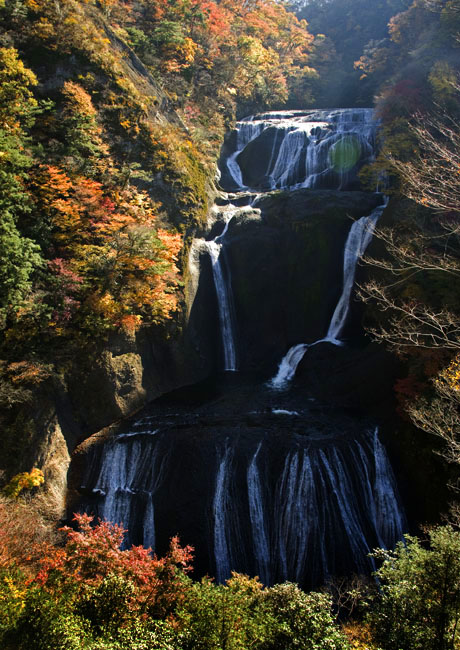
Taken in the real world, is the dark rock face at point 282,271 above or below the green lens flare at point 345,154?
below

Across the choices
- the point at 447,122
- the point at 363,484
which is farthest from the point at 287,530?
the point at 447,122

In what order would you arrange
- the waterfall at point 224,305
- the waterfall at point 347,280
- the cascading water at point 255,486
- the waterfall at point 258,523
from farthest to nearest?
the waterfall at point 224,305, the waterfall at point 347,280, the cascading water at point 255,486, the waterfall at point 258,523

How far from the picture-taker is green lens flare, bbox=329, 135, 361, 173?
2400 centimetres

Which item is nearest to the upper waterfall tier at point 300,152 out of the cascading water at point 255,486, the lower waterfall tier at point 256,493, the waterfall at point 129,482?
the cascading water at point 255,486

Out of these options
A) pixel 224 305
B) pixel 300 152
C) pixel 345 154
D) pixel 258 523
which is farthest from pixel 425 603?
pixel 300 152

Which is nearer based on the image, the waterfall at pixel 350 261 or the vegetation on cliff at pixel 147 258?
the vegetation on cliff at pixel 147 258

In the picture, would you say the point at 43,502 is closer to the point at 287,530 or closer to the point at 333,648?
the point at 287,530

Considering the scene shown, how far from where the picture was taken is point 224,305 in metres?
20.2

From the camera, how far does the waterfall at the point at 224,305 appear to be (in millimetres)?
19934

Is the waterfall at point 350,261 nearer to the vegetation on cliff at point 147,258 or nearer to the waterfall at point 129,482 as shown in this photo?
the vegetation on cliff at point 147,258

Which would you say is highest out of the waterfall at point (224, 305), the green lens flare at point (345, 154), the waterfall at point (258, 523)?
the green lens flare at point (345, 154)

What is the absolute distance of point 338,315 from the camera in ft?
63.6

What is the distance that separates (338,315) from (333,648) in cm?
1530

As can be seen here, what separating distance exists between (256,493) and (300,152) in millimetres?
23206
